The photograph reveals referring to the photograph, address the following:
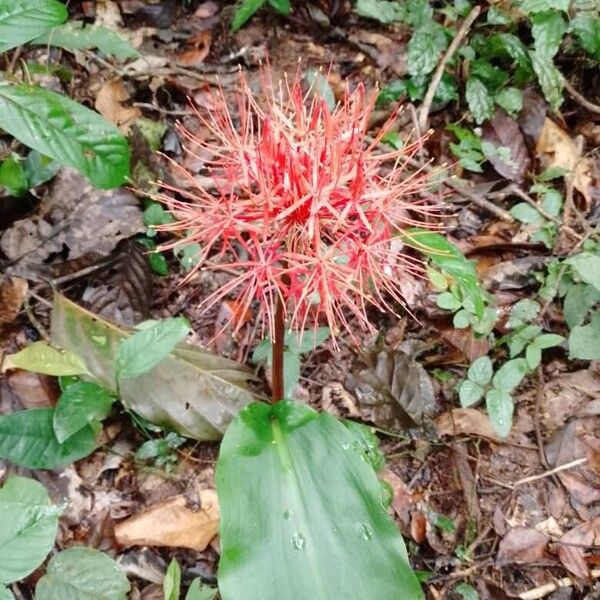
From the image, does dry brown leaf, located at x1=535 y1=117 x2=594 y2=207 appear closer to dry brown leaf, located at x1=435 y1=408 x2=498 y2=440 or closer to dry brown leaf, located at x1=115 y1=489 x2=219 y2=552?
dry brown leaf, located at x1=435 y1=408 x2=498 y2=440

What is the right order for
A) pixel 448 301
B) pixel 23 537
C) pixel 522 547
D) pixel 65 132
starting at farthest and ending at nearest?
pixel 448 301 → pixel 522 547 → pixel 65 132 → pixel 23 537

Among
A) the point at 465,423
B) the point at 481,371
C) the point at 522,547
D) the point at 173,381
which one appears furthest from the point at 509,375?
the point at 173,381

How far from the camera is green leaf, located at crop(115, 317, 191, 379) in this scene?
1.47 meters

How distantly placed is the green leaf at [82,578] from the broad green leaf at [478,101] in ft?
5.99

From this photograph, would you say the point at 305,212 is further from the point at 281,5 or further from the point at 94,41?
the point at 281,5

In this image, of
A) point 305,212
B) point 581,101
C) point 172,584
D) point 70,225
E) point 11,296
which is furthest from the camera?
point 581,101

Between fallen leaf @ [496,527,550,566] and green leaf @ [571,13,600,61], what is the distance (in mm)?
1625

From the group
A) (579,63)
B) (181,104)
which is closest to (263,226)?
(181,104)

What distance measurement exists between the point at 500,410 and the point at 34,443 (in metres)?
1.15

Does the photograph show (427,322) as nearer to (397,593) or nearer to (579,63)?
(397,593)

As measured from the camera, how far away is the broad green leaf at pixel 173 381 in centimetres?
171

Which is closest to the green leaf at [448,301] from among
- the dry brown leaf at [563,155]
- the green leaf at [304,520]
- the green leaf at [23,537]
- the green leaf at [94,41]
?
the green leaf at [304,520]

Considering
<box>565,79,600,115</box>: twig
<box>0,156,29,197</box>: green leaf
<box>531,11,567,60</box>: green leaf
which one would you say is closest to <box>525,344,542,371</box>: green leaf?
<box>531,11,567,60</box>: green leaf

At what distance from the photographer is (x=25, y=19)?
1.43 m
